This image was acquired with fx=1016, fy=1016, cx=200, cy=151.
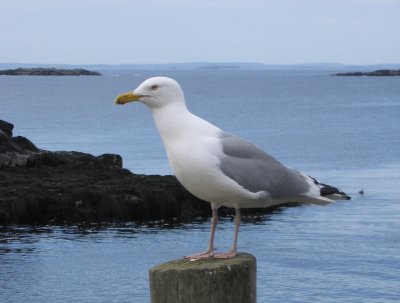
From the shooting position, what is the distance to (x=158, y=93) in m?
6.24

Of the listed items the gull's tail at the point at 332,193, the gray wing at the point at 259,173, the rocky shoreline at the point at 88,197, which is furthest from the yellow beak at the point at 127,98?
the rocky shoreline at the point at 88,197

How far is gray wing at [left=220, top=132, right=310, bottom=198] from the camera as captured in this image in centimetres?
656

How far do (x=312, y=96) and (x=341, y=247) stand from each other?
480 ft

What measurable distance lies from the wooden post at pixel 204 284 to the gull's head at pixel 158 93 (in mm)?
1209

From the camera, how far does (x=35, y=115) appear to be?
382 feet

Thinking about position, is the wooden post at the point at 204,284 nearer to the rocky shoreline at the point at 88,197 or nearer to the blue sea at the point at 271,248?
→ the blue sea at the point at 271,248

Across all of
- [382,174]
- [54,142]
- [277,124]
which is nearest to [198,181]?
[382,174]

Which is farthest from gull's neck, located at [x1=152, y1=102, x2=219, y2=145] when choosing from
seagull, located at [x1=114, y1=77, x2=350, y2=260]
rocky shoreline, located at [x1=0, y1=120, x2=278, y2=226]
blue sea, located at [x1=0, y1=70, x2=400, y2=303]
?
rocky shoreline, located at [x1=0, y1=120, x2=278, y2=226]

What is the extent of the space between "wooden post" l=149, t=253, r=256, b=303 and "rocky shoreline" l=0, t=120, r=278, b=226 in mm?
25988

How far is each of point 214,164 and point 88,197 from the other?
1018 inches

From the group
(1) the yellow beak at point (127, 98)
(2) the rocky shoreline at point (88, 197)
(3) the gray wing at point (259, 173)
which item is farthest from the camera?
(2) the rocky shoreline at point (88, 197)

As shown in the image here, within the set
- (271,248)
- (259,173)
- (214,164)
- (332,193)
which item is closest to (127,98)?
(214,164)

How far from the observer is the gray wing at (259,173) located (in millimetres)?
6559

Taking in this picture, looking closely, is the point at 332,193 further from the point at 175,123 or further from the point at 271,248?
the point at 271,248
